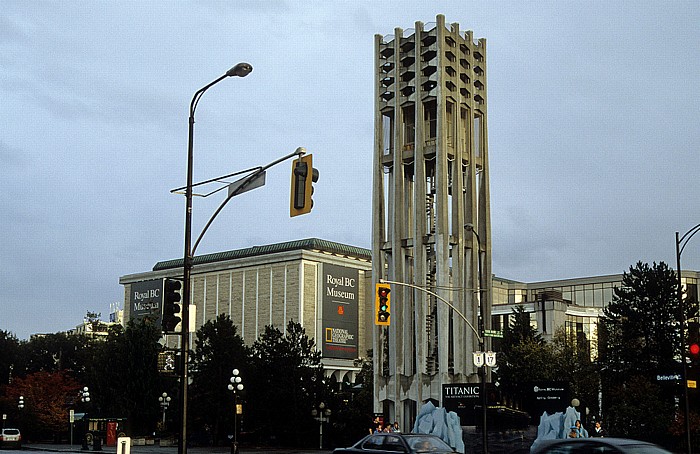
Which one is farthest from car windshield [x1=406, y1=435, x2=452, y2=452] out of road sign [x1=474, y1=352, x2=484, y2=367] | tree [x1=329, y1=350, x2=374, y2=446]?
tree [x1=329, y1=350, x2=374, y2=446]

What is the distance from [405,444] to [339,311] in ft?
329

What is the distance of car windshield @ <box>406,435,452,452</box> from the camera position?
23.6 m

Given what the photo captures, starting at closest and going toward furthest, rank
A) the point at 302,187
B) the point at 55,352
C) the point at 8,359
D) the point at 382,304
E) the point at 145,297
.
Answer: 1. the point at 302,187
2. the point at 382,304
3. the point at 8,359
4. the point at 55,352
5. the point at 145,297

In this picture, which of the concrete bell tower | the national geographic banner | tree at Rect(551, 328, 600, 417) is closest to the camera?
the concrete bell tower

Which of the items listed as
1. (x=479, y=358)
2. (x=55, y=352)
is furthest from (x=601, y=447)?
(x=55, y=352)

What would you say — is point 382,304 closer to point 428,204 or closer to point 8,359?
point 428,204

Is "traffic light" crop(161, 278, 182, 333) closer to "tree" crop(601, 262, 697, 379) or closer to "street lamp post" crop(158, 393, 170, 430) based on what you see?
"tree" crop(601, 262, 697, 379)

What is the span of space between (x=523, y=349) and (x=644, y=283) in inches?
415

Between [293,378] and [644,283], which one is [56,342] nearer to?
[293,378]

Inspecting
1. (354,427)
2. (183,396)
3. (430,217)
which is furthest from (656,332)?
(183,396)

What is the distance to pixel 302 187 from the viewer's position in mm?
19016

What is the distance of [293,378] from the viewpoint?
66.9 metres

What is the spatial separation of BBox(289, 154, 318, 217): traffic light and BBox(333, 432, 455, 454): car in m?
8.02

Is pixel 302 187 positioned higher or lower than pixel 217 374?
higher
